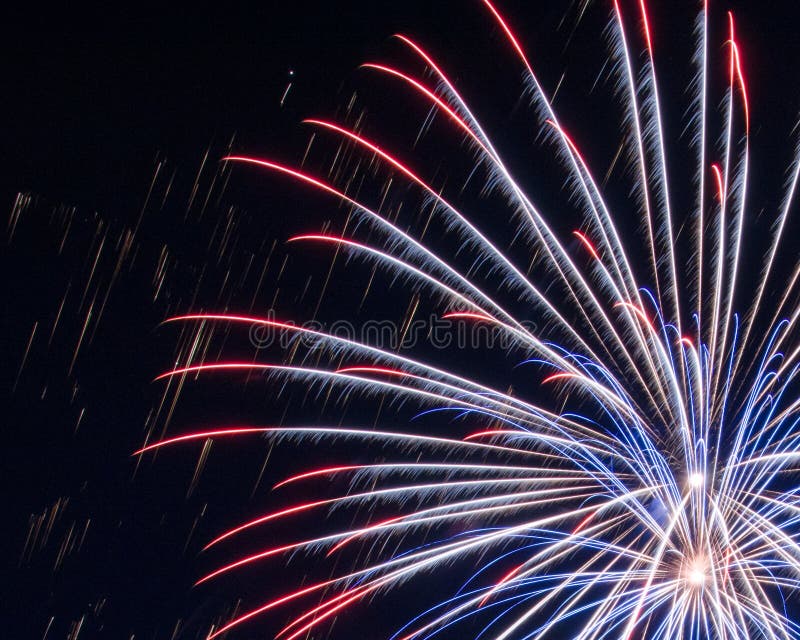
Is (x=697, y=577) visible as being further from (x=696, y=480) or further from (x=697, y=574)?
(x=696, y=480)

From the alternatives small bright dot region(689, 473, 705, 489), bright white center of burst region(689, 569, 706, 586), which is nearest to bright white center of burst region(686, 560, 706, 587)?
bright white center of burst region(689, 569, 706, 586)

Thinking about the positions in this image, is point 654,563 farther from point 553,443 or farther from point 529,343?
point 529,343

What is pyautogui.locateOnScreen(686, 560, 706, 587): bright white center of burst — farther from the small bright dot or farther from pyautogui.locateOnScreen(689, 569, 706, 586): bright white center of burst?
the small bright dot

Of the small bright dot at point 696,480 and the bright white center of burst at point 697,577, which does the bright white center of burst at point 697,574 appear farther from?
the small bright dot at point 696,480

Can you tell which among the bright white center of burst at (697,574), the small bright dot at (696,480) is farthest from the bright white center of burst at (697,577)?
the small bright dot at (696,480)

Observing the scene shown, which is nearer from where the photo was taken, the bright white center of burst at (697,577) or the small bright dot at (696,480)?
the small bright dot at (696,480)

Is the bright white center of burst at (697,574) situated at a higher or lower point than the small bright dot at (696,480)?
lower

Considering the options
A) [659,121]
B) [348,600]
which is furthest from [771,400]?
[348,600]

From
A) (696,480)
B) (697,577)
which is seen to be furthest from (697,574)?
(696,480)
